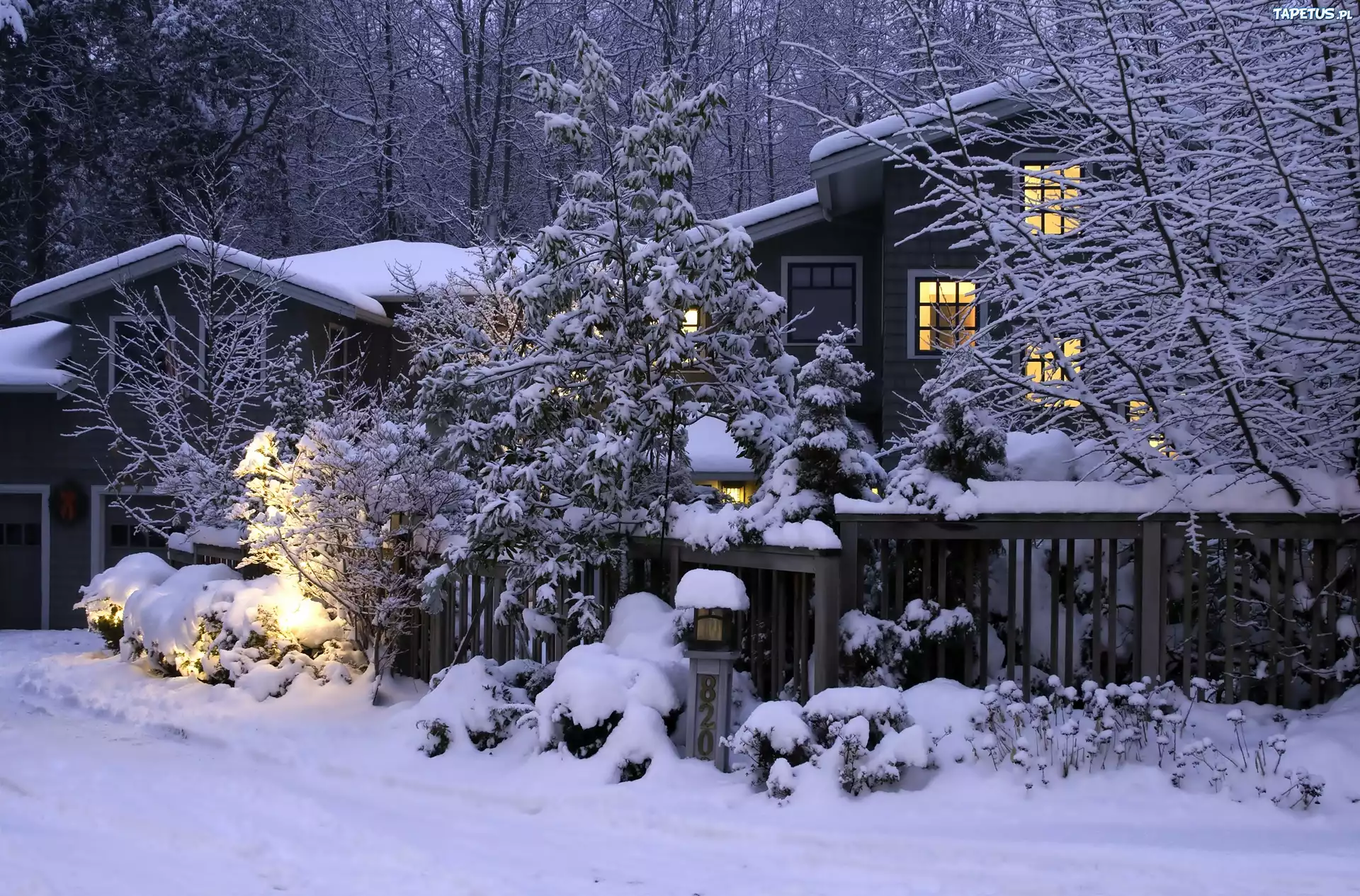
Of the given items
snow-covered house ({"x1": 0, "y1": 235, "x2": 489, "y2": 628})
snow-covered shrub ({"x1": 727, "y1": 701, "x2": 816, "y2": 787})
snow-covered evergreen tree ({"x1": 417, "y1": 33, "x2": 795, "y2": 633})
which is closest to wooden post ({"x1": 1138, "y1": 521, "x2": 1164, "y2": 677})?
snow-covered shrub ({"x1": 727, "y1": 701, "x2": 816, "y2": 787})

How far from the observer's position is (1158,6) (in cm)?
766

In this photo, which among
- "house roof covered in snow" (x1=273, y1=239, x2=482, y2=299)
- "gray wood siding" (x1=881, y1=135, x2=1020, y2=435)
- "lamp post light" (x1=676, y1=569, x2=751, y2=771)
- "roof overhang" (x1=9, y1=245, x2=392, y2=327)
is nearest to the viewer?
"lamp post light" (x1=676, y1=569, x2=751, y2=771)

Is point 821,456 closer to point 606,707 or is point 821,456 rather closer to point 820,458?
point 820,458

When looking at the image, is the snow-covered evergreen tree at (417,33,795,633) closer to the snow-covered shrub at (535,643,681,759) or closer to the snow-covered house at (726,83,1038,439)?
the snow-covered shrub at (535,643,681,759)

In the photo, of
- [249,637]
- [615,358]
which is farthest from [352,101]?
[615,358]

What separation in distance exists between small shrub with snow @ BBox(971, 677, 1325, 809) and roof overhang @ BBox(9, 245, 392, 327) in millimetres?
13874

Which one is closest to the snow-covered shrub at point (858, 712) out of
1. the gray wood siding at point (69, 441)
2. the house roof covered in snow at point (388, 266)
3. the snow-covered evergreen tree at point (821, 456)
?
the snow-covered evergreen tree at point (821, 456)

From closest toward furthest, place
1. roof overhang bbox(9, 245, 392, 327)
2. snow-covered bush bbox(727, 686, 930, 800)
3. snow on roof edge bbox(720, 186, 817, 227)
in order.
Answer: snow-covered bush bbox(727, 686, 930, 800) < snow on roof edge bbox(720, 186, 817, 227) < roof overhang bbox(9, 245, 392, 327)

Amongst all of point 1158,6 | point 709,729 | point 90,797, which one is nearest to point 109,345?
point 90,797

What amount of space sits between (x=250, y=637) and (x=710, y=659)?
487cm

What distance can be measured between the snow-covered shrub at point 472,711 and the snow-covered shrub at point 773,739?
1.69m

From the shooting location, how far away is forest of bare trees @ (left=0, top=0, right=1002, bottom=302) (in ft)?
86.8

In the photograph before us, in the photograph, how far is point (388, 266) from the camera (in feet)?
64.5

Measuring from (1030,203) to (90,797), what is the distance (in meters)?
6.64
